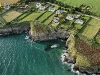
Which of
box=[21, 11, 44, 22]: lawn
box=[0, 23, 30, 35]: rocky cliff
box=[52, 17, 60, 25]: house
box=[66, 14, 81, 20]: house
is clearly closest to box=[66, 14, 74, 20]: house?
box=[66, 14, 81, 20]: house

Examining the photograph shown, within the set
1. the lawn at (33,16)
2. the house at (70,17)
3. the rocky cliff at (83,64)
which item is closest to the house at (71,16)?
the house at (70,17)

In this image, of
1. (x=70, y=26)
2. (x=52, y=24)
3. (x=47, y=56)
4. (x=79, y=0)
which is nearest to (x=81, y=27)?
(x=70, y=26)

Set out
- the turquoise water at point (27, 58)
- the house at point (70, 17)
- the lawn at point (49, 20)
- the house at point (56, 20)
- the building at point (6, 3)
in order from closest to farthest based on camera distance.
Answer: the turquoise water at point (27, 58) < the house at point (56, 20) < the lawn at point (49, 20) < the house at point (70, 17) < the building at point (6, 3)

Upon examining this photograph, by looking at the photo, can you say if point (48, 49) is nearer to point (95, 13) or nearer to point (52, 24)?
point (52, 24)

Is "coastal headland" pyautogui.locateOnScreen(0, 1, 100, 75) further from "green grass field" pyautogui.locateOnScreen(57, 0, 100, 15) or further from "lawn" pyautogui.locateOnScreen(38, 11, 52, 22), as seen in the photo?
"green grass field" pyautogui.locateOnScreen(57, 0, 100, 15)

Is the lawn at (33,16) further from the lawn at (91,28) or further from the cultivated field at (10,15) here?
the lawn at (91,28)

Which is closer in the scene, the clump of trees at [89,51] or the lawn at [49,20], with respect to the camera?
the clump of trees at [89,51]

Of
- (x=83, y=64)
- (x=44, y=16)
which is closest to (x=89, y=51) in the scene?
(x=83, y=64)
